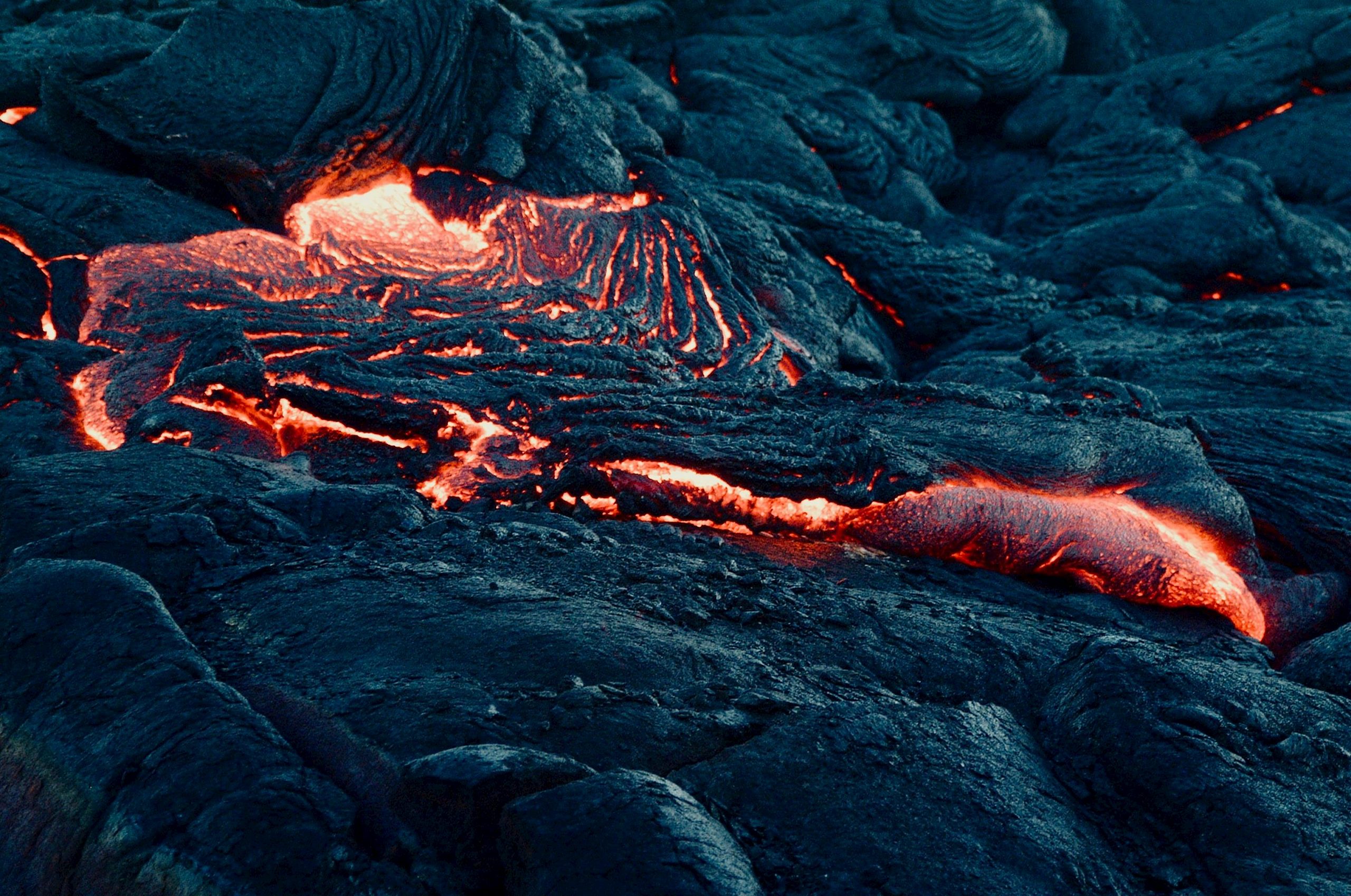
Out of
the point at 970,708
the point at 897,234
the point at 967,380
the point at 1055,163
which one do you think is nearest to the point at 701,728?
the point at 970,708

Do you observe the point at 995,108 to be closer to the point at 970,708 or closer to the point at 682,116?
the point at 682,116

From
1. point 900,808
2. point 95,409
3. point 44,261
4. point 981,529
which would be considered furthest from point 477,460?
point 44,261

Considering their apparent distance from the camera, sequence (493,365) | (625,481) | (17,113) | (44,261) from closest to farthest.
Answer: (625,481), (493,365), (44,261), (17,113)

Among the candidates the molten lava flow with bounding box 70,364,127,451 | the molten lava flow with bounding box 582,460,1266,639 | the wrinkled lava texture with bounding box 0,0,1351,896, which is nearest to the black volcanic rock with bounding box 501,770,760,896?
the wrinkled lava texture with bounding box 0,0,1351,896

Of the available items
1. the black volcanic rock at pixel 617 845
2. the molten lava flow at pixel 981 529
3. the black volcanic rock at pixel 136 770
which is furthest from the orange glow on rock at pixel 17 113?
the black volcanic rock at pixel 617 845

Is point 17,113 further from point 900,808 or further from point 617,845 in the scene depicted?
point 900,808

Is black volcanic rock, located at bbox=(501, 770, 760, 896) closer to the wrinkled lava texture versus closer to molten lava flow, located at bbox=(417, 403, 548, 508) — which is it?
the wrinkled lava texture

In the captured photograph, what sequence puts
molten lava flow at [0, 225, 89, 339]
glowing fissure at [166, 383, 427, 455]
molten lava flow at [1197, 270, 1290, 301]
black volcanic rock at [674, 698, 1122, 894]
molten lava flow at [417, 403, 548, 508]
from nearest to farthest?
black volcanic rock at [674, 698, 1122, 894], molten lava flow at [417, 403, 548, 508], glowing fissure at [166, 383, 427, 455], molten lava flow at [0, 225, 89, 339], molten lava flow at [1197, 270, 1290, 301]

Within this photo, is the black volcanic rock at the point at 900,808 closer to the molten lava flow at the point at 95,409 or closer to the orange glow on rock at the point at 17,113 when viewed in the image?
the molten lava flow at the point at 95,409
